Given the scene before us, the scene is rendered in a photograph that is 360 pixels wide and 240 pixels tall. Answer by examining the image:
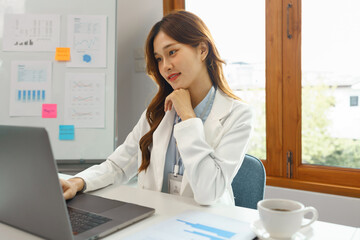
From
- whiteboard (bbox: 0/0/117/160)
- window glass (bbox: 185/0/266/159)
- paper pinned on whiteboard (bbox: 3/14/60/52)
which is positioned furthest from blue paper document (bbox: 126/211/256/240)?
Answer: paper pinned on whiteboard (bbox: 3/14/60/52)

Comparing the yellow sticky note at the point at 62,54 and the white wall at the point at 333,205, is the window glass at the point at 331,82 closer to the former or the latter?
the white wall at the point at 333,205

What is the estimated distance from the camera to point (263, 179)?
113cm

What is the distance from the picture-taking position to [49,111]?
212 cm

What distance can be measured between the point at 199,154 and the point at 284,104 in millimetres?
1144

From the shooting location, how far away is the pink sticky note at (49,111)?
212 centimetres

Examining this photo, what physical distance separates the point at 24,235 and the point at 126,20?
2.09m

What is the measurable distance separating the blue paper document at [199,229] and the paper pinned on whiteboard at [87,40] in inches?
62.9

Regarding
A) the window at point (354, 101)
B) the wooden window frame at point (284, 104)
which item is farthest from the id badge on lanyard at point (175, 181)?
the window at point (354, 101)

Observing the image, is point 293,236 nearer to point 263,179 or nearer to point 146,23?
point 263,179

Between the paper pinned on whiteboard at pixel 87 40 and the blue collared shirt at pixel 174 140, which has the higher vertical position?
the paper pinned on whiteboard at pixel 87 40

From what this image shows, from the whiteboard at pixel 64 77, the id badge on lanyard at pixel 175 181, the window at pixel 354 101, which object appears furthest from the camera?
the whiteboard at pixel 64 77

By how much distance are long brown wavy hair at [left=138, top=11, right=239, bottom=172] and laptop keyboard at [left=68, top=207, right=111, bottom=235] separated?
18.8 inches

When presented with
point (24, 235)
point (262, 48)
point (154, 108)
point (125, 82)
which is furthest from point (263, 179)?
point (125, 82)

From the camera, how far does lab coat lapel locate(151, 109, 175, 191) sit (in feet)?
4.16
